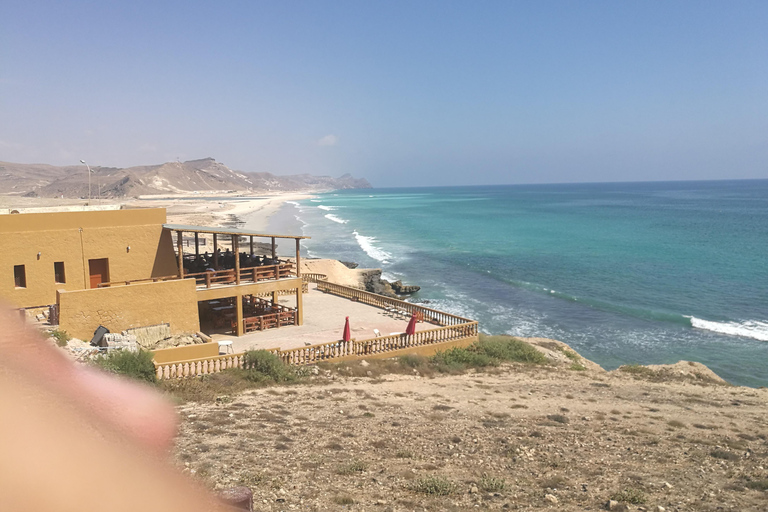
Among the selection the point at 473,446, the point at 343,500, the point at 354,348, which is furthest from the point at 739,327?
the point at 343,500

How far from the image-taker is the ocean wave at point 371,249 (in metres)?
60.5

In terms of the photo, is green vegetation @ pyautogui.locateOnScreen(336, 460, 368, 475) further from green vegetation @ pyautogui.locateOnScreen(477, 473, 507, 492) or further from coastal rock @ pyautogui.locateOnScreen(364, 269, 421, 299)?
coastal rock @ pyautogui.locateOnScreen(364, 269, 421, 299)

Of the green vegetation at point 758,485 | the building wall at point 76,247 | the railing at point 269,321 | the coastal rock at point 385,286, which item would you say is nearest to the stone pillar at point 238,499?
the green vegetation at point 758,485

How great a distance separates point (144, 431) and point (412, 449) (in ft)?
16.6

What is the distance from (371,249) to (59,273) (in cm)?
5043

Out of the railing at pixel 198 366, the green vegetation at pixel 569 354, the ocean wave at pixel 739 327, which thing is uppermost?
the railing at pixel 198 366

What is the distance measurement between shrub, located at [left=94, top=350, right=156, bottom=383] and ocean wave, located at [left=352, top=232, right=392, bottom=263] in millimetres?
44799

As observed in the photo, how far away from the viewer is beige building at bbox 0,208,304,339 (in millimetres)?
16938

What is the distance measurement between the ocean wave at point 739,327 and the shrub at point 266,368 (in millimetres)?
27699

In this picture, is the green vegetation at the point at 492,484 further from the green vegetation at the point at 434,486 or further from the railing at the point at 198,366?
the railing at the point at 198,366

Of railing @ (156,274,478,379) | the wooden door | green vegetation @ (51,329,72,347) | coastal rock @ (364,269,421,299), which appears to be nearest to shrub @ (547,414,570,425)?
railing @ (156,274,478,379)

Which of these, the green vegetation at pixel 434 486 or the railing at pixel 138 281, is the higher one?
the railing at pixel 138 281

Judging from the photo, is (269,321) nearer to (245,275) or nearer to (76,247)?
(245,275)

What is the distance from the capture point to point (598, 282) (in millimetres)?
46688
